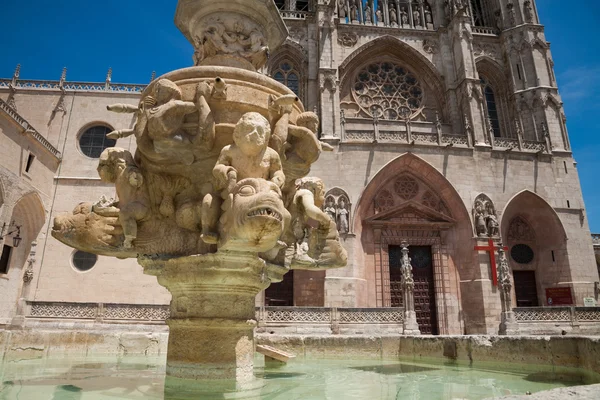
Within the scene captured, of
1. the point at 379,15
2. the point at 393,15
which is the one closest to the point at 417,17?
the point at 393,15

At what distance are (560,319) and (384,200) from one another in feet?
24.2

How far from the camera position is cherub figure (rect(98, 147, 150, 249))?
355 centimetres

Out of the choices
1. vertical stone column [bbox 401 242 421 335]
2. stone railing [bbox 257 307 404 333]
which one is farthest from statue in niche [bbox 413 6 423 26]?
stone railing [bbox 257 307 404 333]

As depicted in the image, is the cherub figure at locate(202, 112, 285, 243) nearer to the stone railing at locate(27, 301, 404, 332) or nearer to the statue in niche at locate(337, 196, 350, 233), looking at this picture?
the stone railing at locate(27, 301, 404, 332)

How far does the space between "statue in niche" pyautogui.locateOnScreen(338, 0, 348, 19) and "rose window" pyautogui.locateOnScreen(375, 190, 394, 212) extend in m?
10.0

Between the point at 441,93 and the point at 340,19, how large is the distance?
A: 6.33 metres

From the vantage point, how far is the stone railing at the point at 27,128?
13672 mm

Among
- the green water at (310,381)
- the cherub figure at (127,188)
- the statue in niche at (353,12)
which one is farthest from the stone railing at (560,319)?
the statue in niche at (353,12)

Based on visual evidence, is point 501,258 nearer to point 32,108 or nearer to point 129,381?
point 129,381

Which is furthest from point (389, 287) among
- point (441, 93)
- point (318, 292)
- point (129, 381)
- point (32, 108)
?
point (32, 108)

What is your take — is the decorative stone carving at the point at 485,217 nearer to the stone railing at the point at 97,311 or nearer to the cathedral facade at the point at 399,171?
the cathedral facade at the point at 399,171

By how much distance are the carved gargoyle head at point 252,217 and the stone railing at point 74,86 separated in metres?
17.8

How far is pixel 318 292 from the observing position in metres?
14.7

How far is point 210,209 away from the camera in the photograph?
128 inches
